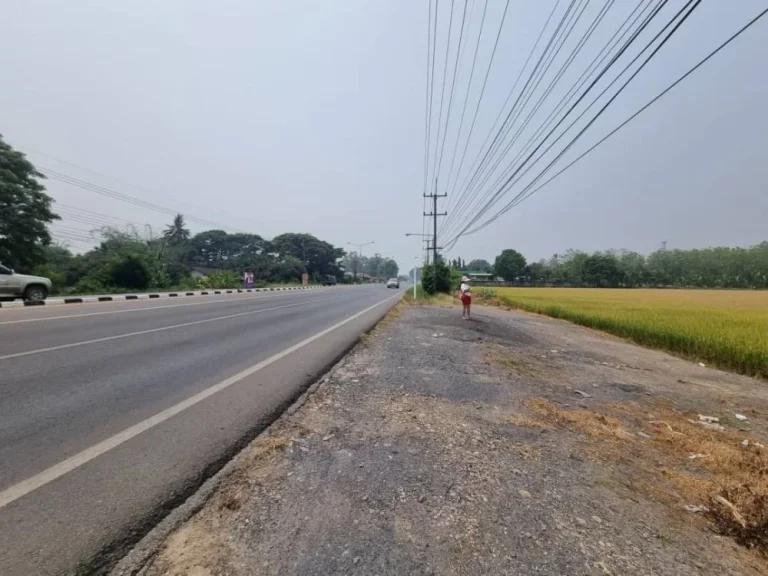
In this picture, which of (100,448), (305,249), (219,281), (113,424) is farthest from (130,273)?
(305,249)

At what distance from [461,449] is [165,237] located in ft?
233

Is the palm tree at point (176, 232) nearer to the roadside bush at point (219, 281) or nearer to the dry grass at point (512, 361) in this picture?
the roadside bush at point (219, 281)

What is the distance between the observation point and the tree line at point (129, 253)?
23.7 metres

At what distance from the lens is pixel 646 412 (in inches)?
175

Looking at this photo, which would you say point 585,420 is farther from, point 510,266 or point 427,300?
point 510,266

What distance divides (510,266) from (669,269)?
34.0 metres

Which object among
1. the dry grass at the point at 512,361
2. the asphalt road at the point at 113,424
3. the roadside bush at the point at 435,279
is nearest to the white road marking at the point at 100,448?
the asphalt road at the point at 113,424

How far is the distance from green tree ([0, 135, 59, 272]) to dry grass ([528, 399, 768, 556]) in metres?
30.8

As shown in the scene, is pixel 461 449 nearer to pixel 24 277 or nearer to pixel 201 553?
pixel 201 553

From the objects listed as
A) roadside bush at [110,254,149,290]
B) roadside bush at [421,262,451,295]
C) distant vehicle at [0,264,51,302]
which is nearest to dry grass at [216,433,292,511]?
distant vehicle at [0,264,51,302]

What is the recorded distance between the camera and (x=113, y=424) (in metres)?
3.11

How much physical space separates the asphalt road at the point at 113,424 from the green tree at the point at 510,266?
98364mm

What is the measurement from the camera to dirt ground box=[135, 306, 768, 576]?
173 centimetres

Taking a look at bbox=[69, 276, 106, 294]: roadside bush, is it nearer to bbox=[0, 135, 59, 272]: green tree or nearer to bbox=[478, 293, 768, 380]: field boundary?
bbox=[0, 135, 59, 272]: green tree
